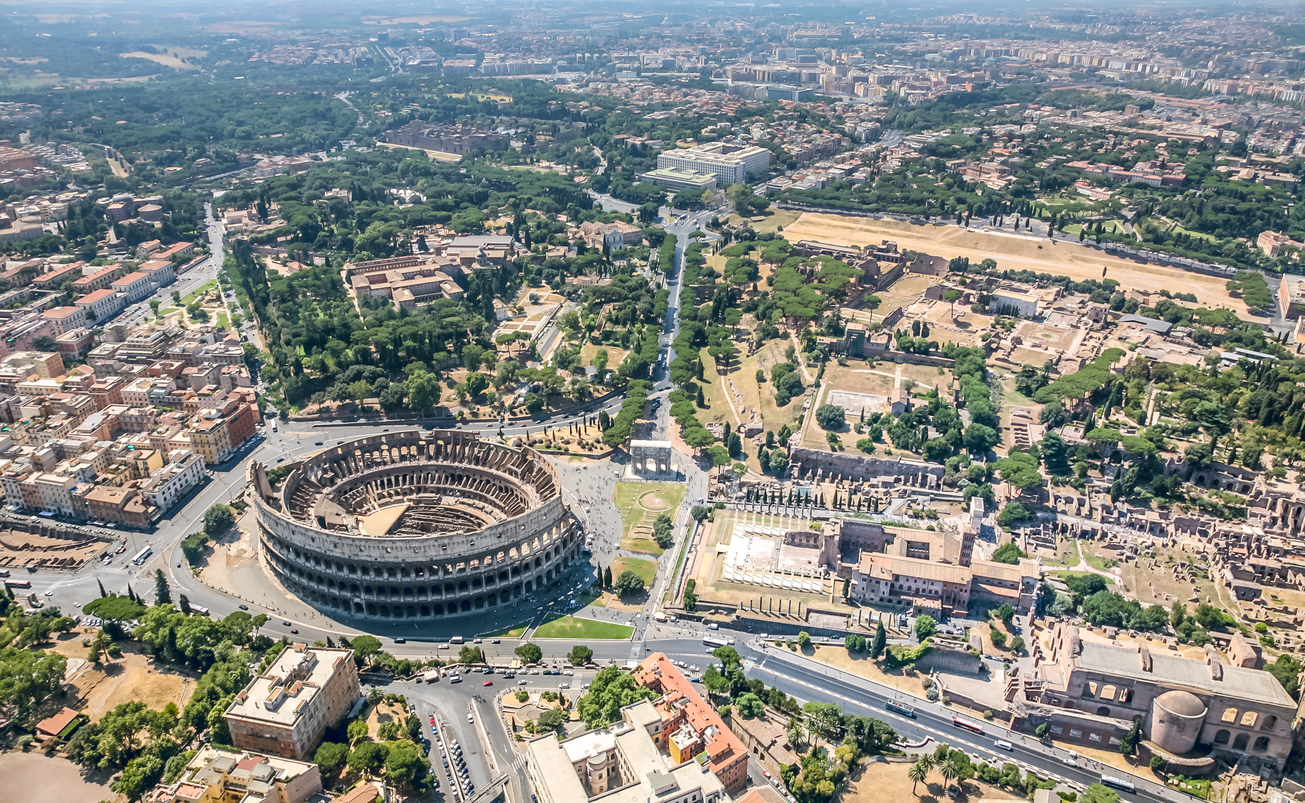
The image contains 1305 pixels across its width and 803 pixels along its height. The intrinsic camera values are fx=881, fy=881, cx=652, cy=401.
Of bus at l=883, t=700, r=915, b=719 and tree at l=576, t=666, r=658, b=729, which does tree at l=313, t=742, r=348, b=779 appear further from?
bus at l=883, t=700, r=915, b=719

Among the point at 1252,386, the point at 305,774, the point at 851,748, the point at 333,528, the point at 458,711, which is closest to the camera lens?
the point at 305,774

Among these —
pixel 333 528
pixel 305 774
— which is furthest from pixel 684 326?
pixel 305 774

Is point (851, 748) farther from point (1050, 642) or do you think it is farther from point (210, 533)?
point (210, 533)

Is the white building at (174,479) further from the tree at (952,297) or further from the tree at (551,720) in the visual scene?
the tree at (952,297)

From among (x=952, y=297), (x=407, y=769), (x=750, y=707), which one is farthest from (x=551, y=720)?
(x=952, y=297)

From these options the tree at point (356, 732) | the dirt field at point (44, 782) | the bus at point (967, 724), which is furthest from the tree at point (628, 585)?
the dirt field at point (44, 782)

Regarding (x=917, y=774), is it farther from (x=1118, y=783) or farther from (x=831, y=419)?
(x=831, y=419)

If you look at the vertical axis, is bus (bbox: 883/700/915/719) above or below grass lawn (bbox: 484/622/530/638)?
above

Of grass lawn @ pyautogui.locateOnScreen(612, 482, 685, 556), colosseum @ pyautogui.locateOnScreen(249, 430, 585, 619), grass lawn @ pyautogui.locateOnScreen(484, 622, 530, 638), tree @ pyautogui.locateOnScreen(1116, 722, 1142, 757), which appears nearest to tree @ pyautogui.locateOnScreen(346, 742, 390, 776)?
grass lawn @ pyautogui.locateOnScreen(484, 622, 530, 638)
